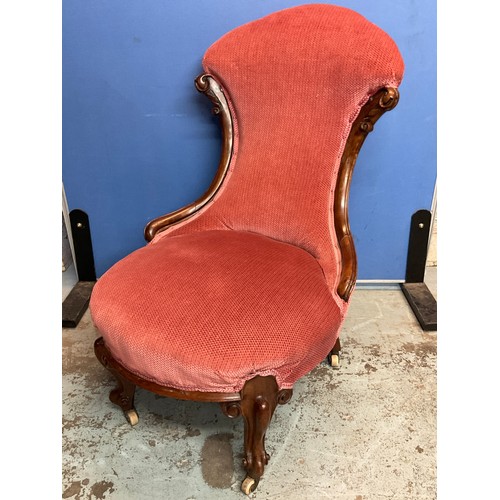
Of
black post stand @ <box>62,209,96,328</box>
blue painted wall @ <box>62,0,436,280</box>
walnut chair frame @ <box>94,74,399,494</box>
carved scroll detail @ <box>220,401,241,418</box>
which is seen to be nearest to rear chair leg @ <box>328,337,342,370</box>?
walnut chair frame @ <box>94,74,399,494</box>

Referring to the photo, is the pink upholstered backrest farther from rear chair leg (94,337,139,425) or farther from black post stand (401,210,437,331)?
black post stand (401,210,437,331)

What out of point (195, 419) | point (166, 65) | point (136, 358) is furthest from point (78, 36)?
point (195, 419)

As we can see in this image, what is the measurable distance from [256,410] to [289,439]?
37 centimetres

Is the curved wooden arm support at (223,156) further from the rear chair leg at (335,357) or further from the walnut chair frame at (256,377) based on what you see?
the rear chair leg at (335,357)

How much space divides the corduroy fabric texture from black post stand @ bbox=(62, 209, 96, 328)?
68 centimetres

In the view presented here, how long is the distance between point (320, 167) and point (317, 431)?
80 centimetres

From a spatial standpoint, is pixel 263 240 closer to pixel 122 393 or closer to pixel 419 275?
pixel 122 393

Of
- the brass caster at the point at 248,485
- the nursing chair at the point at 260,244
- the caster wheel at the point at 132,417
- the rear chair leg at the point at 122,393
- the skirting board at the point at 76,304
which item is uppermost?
the nursing chair at the point at 260,244

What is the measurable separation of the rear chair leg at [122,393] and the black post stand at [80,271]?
0.58 m

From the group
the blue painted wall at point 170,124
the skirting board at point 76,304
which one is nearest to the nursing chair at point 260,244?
the blue painted wall at point 170,124

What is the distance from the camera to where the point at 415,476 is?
1.38 metres

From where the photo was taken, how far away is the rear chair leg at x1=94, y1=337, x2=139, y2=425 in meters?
1.41

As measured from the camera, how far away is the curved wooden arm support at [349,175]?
1371 mm

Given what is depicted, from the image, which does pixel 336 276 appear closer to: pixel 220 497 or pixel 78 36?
pixel 220 497
